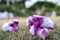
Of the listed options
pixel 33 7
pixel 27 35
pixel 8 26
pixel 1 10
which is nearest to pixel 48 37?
pixel 27 35

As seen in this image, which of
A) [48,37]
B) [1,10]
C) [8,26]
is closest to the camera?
[48,37]

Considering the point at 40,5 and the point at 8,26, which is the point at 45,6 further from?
the point at 8,26

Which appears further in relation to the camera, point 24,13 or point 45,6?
point 45,6

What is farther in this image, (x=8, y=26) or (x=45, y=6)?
(x=45, y=6)

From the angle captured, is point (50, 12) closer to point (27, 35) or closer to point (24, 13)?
point (24, 13)

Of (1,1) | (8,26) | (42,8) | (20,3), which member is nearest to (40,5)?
(42,8)

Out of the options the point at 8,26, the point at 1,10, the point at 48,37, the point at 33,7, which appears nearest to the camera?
the point at 48,37

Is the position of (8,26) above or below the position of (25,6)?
below

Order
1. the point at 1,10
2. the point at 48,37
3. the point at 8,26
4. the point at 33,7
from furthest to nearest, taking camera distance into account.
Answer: the point at 33,7 < the point at 1,10 < the point at 8,26 < the point at 48,37
